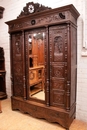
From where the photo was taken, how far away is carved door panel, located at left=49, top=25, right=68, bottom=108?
1950 mm

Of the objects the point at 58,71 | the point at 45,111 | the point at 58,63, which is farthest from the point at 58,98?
the point at 58,63

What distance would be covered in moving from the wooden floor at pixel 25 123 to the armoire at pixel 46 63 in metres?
0.10

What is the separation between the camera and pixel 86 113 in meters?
2.23

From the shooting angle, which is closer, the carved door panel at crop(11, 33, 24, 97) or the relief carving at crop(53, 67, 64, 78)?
the relief carving at crop(53, 67, 64, 78)

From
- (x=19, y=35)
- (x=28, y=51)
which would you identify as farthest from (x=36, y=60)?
(x=19, y=35)

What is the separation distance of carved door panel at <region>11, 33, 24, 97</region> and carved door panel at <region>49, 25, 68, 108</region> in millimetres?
722

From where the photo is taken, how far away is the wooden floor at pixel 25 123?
206 cm

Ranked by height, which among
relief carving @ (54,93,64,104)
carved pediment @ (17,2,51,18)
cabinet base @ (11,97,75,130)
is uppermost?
carved pediment @ (17,2,51,18)

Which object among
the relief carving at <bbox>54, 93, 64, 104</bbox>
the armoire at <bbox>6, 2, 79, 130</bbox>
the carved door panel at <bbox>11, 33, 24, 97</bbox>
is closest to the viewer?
the armoire at <bbox>6, 2, 79, 130</bbox>

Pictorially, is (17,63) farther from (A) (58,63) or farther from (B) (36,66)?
(A) (58,63)

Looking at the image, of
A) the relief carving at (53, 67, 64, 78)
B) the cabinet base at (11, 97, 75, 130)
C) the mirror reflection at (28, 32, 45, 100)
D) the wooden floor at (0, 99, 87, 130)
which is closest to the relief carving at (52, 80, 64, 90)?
the relief carving at (53, 67, 64, 78)

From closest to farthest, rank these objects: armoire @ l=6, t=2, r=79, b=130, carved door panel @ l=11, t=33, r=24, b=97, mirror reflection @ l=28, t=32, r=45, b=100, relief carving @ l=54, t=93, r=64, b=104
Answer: armoire @ l=6, t=2, r=79, b=130 → relief carving @ l=54, t=93, r=64, b=104 → mirror reflection @ l=28, t=32, r=45, b=100 → carved door panel @ l=11, t=33, r=24, b=97

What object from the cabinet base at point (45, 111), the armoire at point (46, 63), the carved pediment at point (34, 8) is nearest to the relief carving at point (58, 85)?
the armoire at point (46, 63)

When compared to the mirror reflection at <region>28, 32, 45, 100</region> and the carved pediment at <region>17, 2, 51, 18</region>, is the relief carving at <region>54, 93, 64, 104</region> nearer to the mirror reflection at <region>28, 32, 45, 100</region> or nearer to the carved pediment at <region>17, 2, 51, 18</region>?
the mirror reflection at <region>28, 32, 45, 100</region>
